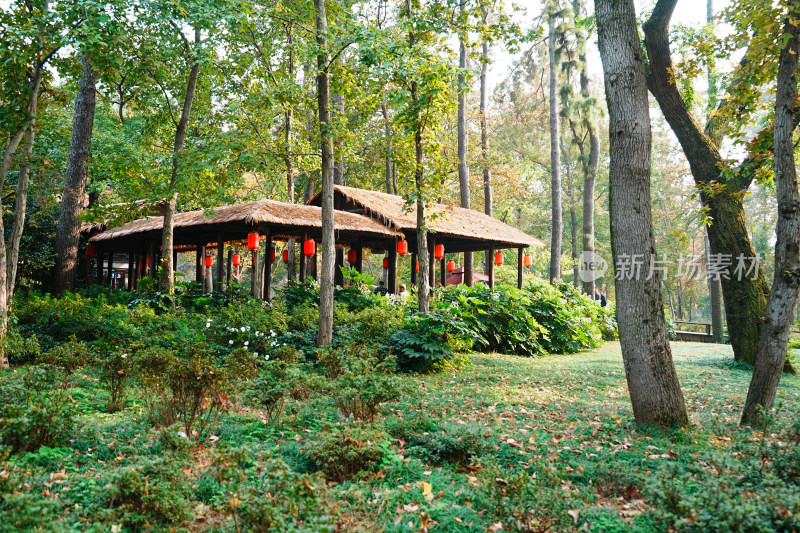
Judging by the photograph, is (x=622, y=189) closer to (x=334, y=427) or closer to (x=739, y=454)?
(x=739, y=454)

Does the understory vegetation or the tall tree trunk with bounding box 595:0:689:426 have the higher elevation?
the tall tree trunk with bounding box 595:0:689:426

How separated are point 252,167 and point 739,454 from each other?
6.70 m

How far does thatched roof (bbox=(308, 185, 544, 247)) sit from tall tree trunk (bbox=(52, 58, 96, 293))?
6630 millimetres

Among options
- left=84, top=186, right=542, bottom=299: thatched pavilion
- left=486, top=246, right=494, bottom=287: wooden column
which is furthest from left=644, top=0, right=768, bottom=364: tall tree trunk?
left=486, top=246, right=494, bottom=287: wooden column

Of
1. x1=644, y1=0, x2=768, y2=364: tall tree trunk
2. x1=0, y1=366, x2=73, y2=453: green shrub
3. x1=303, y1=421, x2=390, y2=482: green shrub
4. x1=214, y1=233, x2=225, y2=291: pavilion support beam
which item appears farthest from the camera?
x1=214, y1=233, x2=225, y2=291: pavilion support beam

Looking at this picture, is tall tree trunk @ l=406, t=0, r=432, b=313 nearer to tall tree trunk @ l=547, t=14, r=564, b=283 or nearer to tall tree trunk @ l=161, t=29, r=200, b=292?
tall tree trunk @ l=161, t=29, r=200, b=292

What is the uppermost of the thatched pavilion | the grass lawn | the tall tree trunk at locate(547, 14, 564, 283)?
the tall tree trunk at locate(547, 14, 564, 283)

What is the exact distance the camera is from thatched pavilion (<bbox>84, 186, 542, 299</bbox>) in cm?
1216

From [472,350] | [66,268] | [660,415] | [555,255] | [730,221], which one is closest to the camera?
[660,415]

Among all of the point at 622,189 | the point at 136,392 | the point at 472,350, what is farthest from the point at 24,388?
the point at 472,350

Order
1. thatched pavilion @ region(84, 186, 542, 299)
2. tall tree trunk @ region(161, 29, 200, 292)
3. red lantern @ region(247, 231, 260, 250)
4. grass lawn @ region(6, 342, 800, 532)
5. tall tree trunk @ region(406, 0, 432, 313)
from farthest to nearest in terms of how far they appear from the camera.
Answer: thatched pavilion @ region(84, 186, 542, 299) < red lantern @ region(247, 231, 260, 250) < tall tree trunk @ region(161, 29, 200, 292) < tall tree trunk @ region(406, 0, 432, 313) < grass lawn @ region(6, 342, 800, 532)

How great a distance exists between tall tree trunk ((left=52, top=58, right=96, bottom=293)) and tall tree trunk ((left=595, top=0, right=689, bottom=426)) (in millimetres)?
13155

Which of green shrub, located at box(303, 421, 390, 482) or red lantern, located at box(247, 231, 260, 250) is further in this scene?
red lantern, located at box(247, 231, 260, 250)

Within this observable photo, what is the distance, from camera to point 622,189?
450 centimetres
